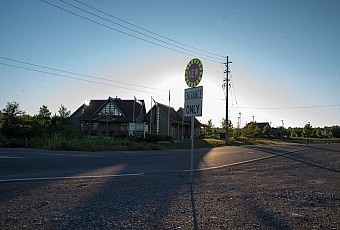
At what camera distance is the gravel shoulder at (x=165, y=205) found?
171 inches

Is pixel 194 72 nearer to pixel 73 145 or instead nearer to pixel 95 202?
pixel 95 202

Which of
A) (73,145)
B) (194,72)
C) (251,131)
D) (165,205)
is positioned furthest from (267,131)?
(165,205)

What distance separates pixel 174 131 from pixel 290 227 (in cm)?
5420

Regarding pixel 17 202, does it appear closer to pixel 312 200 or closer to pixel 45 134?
pixel 312 200

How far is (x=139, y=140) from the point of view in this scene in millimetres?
32219

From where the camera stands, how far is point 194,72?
26.4 ft

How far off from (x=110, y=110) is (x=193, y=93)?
48593 mm

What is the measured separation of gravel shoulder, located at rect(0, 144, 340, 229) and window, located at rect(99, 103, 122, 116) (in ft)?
155

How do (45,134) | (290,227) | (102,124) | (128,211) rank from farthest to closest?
(102,124) → (45,134) → (128,211) → (290,227)

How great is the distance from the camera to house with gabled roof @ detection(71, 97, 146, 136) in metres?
53.4

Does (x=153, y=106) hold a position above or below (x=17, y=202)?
above

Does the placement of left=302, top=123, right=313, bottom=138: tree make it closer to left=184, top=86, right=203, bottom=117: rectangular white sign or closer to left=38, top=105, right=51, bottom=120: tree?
left=38, top=105, right=51, bottom=120: tree

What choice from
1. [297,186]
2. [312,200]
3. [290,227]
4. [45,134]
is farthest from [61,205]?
[45,134]

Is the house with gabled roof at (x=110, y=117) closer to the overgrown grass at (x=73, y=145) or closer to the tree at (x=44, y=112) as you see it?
the tree at (x=44, y=112)
